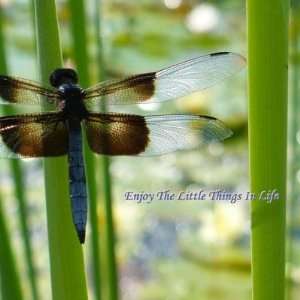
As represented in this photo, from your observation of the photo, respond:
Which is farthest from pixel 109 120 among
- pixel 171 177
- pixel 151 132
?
pixel 171 177

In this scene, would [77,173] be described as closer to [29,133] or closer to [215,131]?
[29,133]

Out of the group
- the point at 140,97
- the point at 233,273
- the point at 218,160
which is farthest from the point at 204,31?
the point at 140,97

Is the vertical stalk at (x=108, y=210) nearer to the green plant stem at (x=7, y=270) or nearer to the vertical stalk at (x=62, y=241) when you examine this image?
the green plant stem at (x=7, y=270)

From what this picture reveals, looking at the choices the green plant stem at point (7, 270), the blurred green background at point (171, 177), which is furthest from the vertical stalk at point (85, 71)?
the blurred green background at point (171, 177)

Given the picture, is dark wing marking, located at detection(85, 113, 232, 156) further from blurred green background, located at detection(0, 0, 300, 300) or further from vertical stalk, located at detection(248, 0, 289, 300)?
blurred green background, located at detection(0, 0, 300, 300)

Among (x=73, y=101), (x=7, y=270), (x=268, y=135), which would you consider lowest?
(x=7, y=270)

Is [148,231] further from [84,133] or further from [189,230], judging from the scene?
[84,133]

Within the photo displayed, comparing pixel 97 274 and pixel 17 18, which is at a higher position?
pixel 17 18
